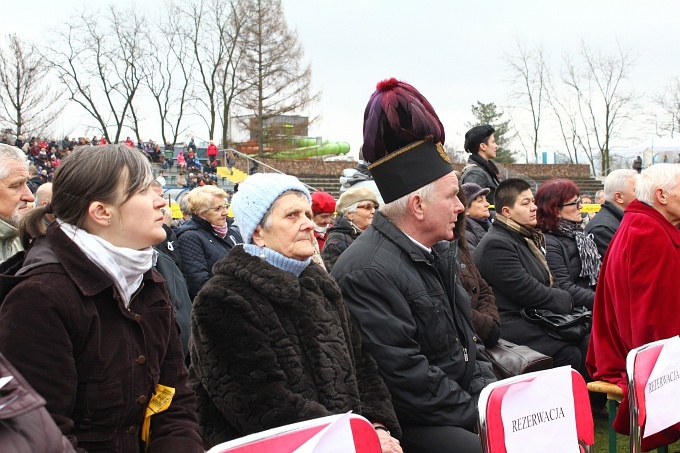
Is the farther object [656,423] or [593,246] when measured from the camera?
[593,246]

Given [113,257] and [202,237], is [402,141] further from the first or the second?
[202,237]

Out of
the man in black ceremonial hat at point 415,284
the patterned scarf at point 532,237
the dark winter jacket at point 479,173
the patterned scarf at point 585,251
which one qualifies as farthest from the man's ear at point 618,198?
the man in black ceremonial hat at point 415,284

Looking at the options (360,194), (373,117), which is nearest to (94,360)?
(373,117)

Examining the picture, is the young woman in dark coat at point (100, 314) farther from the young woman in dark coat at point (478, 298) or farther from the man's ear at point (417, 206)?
the young woman in dark coat at point (478, 298)

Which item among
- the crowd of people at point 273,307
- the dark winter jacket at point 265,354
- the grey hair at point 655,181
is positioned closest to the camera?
the crowd of people at point 273,307

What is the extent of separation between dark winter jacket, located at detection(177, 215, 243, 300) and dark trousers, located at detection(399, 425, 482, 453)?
333 centimetres

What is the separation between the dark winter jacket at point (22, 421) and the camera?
1.27 meters

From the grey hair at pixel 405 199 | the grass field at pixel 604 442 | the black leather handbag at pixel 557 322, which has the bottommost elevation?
the grass field at pixel 604 442

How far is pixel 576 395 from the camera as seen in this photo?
280cm

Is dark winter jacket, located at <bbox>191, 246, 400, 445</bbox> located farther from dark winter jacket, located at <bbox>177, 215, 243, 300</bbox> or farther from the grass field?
dark winter jacket, located at <bbox>177, 215, 243, 300</bbox>

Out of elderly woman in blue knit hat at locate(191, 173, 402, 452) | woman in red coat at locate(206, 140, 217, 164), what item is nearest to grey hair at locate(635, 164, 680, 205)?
elderly woman in blue knit hat at locate(191, 173, 402, 452)

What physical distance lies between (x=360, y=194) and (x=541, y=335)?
1930 millimetres

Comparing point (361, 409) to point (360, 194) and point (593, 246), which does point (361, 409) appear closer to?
point (360, 194)

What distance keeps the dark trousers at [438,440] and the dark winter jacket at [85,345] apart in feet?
3.98
